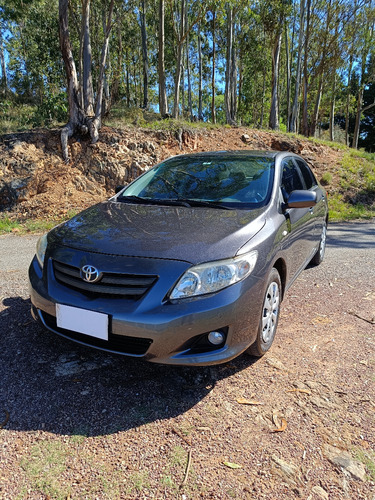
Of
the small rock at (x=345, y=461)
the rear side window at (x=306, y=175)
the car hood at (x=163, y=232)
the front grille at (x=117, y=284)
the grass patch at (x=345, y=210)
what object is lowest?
the grass patch at (x=345, y=210)

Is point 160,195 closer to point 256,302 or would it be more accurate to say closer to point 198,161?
point 198,161

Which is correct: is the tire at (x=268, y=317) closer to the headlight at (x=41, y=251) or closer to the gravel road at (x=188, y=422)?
the gravel road at (x=188, y=422)

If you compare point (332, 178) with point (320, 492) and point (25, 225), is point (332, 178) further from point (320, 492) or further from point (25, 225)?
point (320, 492)

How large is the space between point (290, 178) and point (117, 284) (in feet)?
7.58

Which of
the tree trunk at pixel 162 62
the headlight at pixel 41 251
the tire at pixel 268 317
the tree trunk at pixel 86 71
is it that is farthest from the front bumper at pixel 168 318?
the tree trunk at pixel 162 62

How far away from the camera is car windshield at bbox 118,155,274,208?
9.71 feet

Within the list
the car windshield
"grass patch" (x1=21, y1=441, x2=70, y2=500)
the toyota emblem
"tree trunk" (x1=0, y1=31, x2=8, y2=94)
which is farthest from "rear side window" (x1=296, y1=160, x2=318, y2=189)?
"tree trunk" (x1=0, y1=31, x2=8, y2=94)

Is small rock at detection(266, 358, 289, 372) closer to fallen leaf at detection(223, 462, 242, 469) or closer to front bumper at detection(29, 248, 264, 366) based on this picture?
front bumper at detection(29, 248, 264, 366)

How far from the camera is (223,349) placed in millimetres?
2053

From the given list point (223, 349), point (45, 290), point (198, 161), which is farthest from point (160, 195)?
point (223, 349)

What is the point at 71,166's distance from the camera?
365 inches

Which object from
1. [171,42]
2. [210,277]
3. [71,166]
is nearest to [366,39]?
[171,42]

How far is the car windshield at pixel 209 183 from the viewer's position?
2.96 m

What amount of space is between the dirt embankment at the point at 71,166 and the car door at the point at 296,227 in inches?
233
